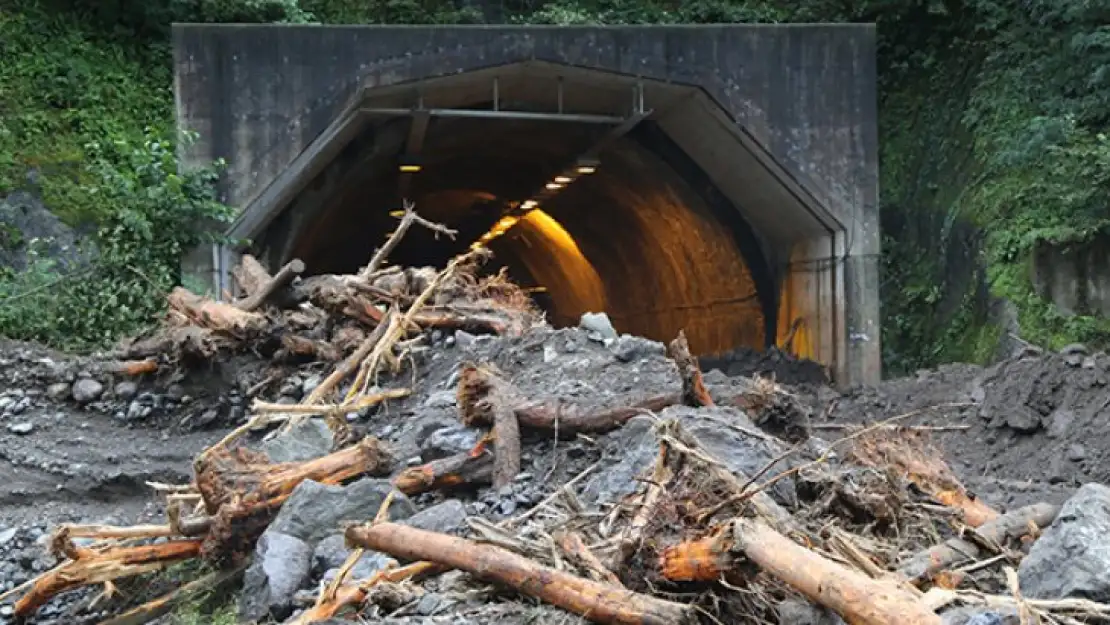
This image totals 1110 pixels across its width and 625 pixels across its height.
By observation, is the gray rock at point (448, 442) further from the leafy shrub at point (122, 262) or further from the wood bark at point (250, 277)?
the leafy shrub at point (122, 262)

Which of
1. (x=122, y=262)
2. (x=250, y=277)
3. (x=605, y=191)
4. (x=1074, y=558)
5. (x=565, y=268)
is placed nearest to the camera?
(x=1074, y=558)

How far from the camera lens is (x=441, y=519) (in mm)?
5348

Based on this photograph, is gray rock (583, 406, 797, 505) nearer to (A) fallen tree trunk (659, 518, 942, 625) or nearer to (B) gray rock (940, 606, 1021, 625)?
(A) fallen tree trunk (659, 518, 942, 625)

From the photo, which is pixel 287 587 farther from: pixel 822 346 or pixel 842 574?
→ pixel 822 346

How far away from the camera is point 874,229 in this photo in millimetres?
14891

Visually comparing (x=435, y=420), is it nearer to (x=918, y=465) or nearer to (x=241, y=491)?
(x=241, y=491)

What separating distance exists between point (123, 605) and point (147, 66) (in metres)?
10.5

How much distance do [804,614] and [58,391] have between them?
783 centimetres

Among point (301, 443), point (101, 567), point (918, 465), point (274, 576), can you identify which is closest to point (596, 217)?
point (301, 443)

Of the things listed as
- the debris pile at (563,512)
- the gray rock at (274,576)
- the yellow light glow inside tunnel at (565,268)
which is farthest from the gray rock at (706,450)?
the yellow light glow inside tunnel at (565,268)

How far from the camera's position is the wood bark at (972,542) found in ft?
14.1

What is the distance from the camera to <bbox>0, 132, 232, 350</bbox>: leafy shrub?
1200 centimetres

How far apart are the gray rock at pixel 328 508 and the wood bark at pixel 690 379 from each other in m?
1.99

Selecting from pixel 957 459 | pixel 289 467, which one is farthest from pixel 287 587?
pixel 957 459
